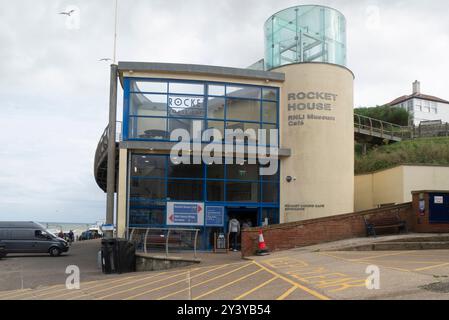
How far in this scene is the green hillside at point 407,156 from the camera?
29.0 metres

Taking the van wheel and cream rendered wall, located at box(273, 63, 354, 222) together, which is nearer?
cream rendered wall, located at box(273, 63, 354, 222)

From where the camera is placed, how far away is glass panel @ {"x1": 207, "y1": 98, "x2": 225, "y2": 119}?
886 inches

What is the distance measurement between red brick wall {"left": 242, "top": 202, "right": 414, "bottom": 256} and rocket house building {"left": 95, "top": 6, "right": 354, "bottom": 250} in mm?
3198

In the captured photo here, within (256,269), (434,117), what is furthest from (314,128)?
(434,117)

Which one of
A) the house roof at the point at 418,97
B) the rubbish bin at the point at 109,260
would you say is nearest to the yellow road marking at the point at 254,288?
the rubbish bin at the point at 109,260

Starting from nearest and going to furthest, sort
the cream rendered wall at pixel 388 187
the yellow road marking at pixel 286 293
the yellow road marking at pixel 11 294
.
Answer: the yellow road marking at pixel 286 293
the yellow road marking at pixel 11 294
the cream rendered wall at pixel 388 187

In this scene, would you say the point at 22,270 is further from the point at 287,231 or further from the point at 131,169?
the point at 287,231

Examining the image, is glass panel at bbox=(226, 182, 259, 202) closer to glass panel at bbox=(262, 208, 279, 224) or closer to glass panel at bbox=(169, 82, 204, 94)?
glass panel at bbox=(262, 208, 279, 224)

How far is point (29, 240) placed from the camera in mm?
26922

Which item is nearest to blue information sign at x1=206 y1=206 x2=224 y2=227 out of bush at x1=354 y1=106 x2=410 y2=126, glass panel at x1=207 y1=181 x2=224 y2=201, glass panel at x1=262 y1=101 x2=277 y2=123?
glass panel at x1=207 y1=181 x2=224 y2=201

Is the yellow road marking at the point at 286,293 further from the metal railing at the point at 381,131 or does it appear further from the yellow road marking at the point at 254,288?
the metal railing at the point at 381,131

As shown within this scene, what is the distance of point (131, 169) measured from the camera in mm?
21688

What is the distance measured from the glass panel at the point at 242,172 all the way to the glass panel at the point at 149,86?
4.69m

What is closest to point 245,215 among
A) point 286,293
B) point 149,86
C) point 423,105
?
point 149,86
